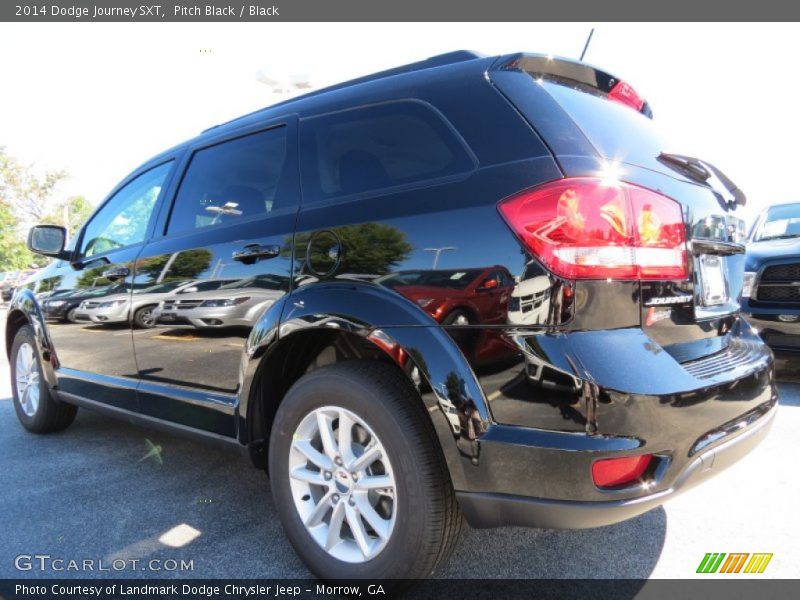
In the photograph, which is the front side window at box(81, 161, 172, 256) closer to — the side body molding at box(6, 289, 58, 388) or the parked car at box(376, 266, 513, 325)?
the side body molding at box(6, 289, 58, 388)

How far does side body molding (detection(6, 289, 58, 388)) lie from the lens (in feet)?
12.2

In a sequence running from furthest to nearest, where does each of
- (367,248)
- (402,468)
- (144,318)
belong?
(144,318) → (367,248) → (402,468)

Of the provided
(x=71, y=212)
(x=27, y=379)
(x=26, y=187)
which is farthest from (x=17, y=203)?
(x=27, y=379)

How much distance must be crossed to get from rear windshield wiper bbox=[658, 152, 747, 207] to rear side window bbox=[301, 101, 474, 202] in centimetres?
81

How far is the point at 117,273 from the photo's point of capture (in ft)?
10.1

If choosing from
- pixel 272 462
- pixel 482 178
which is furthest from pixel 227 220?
pixel 482 178

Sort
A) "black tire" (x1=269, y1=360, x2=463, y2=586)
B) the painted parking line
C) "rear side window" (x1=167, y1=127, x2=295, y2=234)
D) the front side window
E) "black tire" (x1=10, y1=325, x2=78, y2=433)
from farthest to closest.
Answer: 1. "black tire" (x1=10, y1=325, x2=78, y2=433)
2. the front side window
3. the painted parking line
4. "rear side window" (x1=167, y1=127, x2=295, y2=234)
5. "black tire" (x1=269, y1=360, x2=463, y2=586)

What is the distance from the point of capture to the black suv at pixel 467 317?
150 cm

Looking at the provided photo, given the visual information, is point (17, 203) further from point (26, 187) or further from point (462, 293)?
point (462, 293)

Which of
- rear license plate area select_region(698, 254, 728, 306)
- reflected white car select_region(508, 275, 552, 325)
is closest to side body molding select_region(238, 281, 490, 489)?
reflected white car select_region(508, 275, 552, 325)

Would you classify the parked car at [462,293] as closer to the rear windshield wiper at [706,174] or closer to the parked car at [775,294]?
the rear windshield wiper at [706,174]

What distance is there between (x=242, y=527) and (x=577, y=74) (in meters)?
2.41

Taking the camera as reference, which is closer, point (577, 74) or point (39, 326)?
point (577, 74)

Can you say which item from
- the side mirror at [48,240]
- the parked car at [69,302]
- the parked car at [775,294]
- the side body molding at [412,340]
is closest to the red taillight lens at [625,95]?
the side body molding at [412,340]
